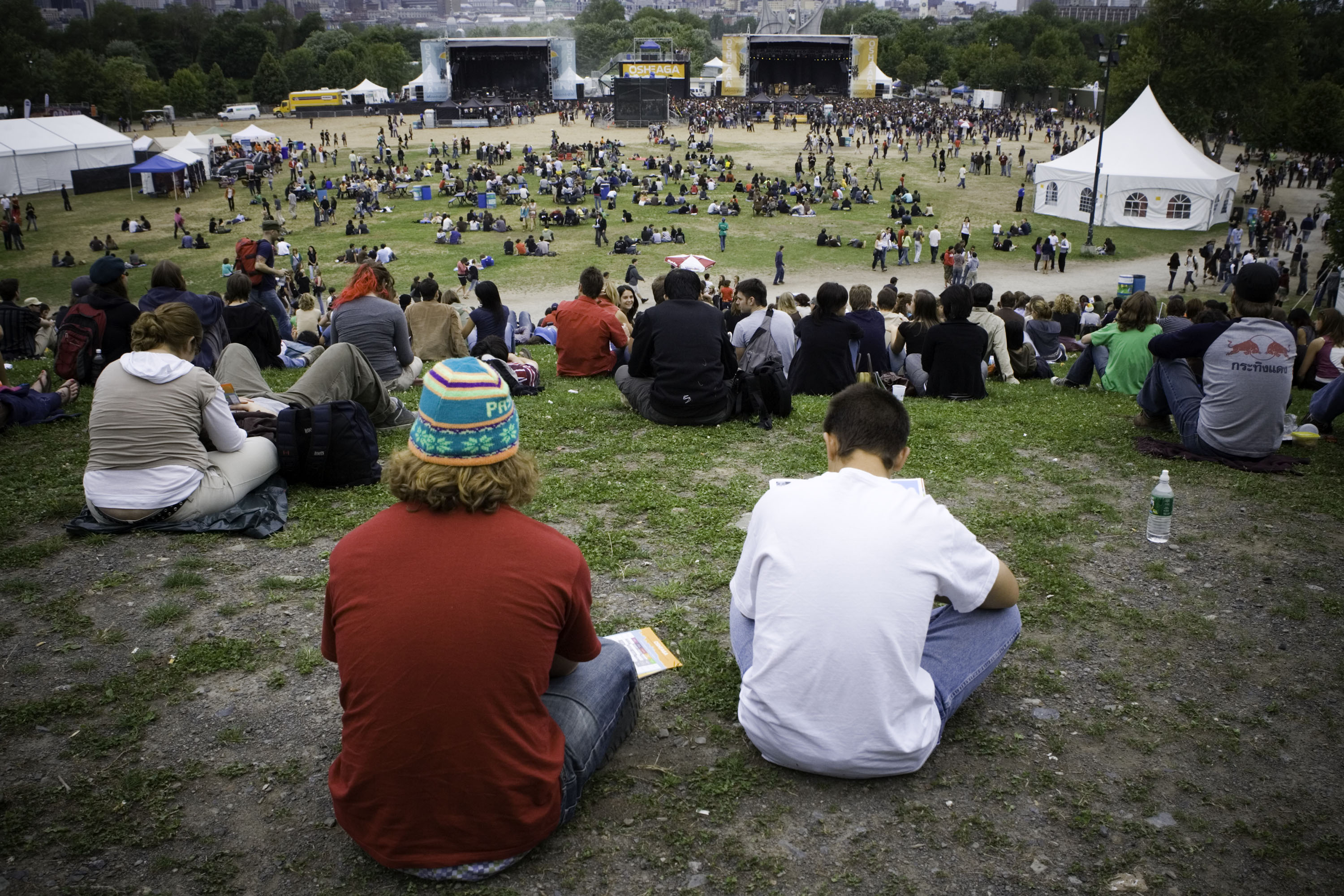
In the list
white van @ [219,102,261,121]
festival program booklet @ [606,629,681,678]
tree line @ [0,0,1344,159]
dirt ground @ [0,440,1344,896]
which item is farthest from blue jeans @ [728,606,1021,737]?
white van @ [219,102,261,121]

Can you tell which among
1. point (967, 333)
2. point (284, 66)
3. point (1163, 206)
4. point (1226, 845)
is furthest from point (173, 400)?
point (284, 66)

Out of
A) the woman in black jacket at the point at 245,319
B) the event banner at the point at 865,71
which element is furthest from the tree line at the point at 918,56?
the woman in black jacket at the point at 245,319

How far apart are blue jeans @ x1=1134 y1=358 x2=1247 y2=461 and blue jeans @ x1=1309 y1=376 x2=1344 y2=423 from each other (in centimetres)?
110

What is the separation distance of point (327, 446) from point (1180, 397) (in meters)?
5.25

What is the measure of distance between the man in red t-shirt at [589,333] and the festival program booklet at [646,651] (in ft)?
16.1

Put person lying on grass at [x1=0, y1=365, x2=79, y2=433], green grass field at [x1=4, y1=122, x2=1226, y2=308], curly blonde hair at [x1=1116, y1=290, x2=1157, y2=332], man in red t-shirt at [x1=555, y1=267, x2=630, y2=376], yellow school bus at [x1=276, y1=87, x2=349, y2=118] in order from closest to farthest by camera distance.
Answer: person lying on grass at [x1=0, y1=365, x2=79, y2=433] → curly blonde hair at [x1=1116, y1=290, x2=1157, y2=332] → man in red t-shirt at [x1=555, y1=267, x2=630, y2=376] → green grass field at [x1=4, y1=122, x2=1226, y2=308] → yellow school bus at [x1=276, y1=87, x2=349, y2=118]

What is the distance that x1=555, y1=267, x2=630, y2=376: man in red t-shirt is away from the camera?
27.5ft

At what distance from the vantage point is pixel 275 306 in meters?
11.1

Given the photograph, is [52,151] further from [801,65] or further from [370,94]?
[801,65]

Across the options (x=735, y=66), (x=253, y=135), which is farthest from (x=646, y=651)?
(x=735, y=66)

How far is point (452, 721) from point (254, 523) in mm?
2974

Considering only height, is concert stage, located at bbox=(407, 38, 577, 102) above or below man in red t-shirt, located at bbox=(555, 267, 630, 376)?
above

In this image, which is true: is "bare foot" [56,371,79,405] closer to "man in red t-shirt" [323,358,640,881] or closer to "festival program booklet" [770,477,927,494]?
"man in red t-shirt" [323,358,640,881]

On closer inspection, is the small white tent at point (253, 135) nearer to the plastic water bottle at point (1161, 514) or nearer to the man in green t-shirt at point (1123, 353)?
the man in green t-shirt at point (1123, 353)
